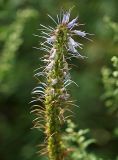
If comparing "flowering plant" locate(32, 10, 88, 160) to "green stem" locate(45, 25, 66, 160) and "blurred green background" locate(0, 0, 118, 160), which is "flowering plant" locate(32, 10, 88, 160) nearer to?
"green stem" locate(45, 25, 66, 160)

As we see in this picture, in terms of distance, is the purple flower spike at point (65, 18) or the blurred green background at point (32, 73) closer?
the purple flower spike at point (65, 18)

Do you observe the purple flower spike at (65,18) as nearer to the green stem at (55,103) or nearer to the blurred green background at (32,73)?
the green stem at (55,103)

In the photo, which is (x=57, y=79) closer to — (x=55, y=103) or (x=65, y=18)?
(x=55, y=103)

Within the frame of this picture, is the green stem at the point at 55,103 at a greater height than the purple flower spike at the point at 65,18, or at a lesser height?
lesser

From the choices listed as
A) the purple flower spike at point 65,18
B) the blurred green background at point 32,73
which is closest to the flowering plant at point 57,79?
the purple flower spike at point 65,18

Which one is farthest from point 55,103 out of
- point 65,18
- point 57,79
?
point 65,18

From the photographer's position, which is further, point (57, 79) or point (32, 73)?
point (32, 73)

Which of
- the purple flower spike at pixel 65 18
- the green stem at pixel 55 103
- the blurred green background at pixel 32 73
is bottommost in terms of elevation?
the green stem at pixel 55 103

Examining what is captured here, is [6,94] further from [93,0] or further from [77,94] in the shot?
[93,0]
